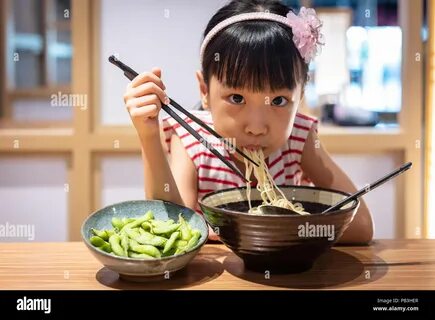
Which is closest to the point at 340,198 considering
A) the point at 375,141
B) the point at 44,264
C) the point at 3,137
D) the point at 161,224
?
the point at 161,224

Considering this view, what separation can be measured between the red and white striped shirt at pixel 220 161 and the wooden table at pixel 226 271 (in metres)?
0.37

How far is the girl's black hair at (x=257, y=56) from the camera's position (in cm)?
139

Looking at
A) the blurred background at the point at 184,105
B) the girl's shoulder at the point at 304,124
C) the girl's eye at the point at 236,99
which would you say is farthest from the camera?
the blurred background at the point at 184,105

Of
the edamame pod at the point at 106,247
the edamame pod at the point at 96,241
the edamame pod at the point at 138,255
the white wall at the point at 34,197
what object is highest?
the edamame pod at the point at 96,241

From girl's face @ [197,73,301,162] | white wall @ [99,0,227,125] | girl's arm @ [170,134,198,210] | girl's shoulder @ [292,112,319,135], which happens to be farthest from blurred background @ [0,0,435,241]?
girl's face @ [197,73,301,162]

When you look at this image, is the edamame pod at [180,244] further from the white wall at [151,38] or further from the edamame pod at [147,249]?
the white wall at [151,38]

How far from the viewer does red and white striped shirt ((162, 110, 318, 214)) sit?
1.75 m

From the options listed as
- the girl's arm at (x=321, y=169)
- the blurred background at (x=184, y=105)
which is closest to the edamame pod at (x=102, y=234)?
the girl's arm at (x=321, y=169)

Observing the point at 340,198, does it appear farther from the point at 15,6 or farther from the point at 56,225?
the point at 15,6

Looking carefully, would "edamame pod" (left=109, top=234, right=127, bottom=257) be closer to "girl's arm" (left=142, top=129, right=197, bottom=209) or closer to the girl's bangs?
"girl's arm" (left=142, top=129, right=197, bottom=209)

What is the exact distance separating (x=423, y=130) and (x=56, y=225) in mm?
2149

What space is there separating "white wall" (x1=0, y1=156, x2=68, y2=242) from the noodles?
1.98 metres

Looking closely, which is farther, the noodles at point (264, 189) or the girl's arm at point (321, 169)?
the girl's arm at point (321, 169)

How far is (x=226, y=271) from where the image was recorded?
1.21m
